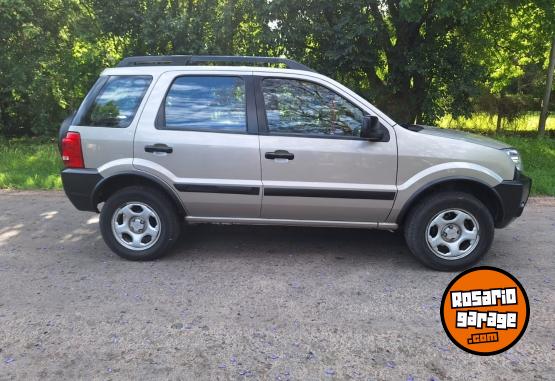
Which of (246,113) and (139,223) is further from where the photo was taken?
(139,223)

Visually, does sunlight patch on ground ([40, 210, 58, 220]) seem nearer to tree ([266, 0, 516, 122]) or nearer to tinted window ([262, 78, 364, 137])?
tinted window ([262, 78, 364, 137])

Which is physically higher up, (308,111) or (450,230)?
(308,111)

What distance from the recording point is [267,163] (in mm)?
4258

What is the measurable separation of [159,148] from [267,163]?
3.30 ft

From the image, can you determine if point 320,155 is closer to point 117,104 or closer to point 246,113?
point 246,113

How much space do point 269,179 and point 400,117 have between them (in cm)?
806

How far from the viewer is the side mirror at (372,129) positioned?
159 inches

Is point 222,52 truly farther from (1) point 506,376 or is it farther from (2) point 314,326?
(1) point 506,376

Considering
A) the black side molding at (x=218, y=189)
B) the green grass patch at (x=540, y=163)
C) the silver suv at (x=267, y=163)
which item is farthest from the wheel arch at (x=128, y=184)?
the green grass patch at (x=540, y=163)

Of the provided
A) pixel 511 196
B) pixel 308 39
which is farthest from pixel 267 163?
pixel 308 39

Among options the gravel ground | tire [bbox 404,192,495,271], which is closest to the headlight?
tire [bbox 404,192,495,271]

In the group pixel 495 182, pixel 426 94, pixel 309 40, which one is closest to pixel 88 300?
pixel 495 182

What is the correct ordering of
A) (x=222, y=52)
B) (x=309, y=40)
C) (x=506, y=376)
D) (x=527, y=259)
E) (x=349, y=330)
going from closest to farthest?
(x=506, y=376) → (x=349, y=330) → (x=527, y=259) → (x=309, y=40) → (x=222, y=52)

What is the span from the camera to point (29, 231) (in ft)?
18.0
